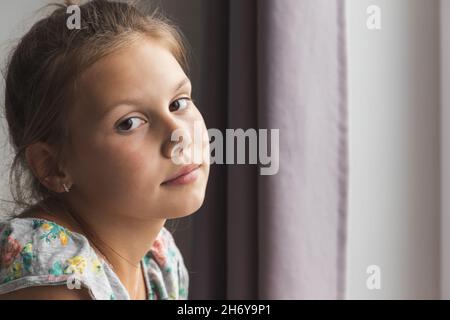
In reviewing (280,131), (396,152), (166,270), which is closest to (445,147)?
(396,152)

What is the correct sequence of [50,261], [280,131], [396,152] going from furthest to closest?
[396,152]
[280,131]
[50,261]

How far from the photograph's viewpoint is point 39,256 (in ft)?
2.52

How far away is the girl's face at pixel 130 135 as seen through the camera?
0.81 meters

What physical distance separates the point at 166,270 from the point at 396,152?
19.9 inches

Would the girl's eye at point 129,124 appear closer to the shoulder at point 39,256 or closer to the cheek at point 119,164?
the cheek at point 119,164

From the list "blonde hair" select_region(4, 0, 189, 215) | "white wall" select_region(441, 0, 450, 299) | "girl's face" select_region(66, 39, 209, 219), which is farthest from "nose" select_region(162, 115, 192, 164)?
"white wall" select_region(441, 0, 450, 299)

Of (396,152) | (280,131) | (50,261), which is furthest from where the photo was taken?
(396,152)

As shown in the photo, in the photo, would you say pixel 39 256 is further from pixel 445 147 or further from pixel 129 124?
pixel 445 147

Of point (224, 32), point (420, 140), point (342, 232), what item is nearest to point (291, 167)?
point (342, 232)

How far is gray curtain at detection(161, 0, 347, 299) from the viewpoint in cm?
96

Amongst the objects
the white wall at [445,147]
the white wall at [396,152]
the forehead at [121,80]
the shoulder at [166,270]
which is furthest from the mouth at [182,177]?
the white wall at [445,147]

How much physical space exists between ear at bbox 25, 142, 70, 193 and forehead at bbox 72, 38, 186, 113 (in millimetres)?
77
